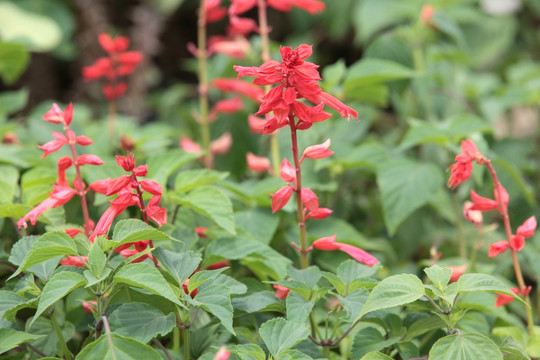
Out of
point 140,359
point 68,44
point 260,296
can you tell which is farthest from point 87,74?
point 68,44

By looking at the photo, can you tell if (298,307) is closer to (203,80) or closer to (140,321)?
(140,321)

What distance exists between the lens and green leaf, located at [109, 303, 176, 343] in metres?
0.87

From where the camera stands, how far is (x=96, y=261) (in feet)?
2.80

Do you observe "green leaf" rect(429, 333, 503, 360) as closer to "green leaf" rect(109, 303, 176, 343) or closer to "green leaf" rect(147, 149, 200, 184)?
"green leaf" rect(109, 303, 176, 343)

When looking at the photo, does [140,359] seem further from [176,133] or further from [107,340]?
[176,133]

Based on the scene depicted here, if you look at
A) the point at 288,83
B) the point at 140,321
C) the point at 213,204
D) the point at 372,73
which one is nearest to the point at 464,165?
the point at 288,83

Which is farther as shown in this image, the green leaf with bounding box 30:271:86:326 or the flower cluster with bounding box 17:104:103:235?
the flower cluster with bounding box 17:104:103:235

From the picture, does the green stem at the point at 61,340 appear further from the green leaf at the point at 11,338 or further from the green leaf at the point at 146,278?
the green leaf at the point at 146,278

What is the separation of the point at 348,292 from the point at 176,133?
104cm

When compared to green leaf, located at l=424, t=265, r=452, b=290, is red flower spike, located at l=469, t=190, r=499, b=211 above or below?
above

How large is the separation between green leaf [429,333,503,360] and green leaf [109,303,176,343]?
369mm

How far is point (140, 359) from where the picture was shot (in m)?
0.83

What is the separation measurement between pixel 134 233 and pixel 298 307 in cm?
27

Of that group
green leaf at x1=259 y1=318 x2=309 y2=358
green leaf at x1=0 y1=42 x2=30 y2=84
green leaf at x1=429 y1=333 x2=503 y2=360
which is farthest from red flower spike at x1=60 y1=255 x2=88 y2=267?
green leaf at x1=0 y1=42 x2=30 y2=84
